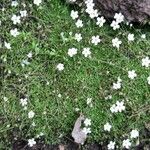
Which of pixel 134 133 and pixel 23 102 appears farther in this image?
pixel 23 102

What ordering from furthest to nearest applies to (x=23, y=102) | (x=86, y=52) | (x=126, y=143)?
1. (x=86, y=52)
2. (x=23, y=102)
3. (x=126, y=143)

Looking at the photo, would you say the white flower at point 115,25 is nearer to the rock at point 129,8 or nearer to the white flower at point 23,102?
the rock at point 129,8

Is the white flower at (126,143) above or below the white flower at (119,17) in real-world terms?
below

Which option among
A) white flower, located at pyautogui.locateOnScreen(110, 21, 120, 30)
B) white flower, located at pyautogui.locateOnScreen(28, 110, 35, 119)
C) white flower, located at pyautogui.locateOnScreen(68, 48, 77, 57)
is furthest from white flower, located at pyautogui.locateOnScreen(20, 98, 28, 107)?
white flower, located at pyautogui.locateOnScreen(110, 21, 120, 30)

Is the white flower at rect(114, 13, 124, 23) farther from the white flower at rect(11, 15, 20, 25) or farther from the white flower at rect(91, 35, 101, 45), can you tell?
the white flower at rect(11, 15, 20, 25)

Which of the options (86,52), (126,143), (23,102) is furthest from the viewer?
(86,52)

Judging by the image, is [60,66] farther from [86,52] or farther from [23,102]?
[23,102]

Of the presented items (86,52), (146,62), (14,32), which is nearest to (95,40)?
(86,52)

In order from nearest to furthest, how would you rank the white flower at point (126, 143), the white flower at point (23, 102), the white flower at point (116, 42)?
the white flower at point (126, 143), the white flower at point (23, 102), the white flower at point (116, 42)

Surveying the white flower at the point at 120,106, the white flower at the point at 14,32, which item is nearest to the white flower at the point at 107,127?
the white flower at the point at 120,106
